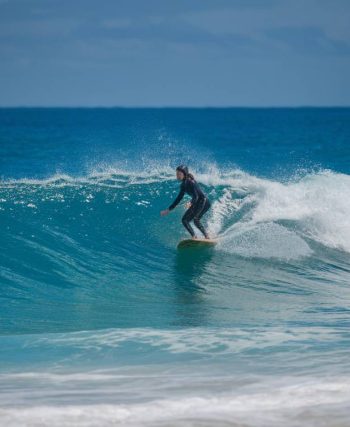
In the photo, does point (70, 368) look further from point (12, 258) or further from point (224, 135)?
point (224, 135)

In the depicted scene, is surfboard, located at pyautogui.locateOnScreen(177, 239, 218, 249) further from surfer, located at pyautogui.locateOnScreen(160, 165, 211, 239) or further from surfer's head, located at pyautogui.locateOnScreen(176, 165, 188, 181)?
surfer's head, located at pyautogui.locateOnScreen(176, 165, 188, 181)

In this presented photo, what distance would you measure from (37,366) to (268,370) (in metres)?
2.19

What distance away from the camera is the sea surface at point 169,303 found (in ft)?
22.3

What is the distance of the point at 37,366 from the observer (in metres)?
8.05

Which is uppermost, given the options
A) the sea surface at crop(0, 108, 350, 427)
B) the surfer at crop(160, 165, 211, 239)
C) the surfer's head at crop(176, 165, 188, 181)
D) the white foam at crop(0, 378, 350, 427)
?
the surfer's head at crop(176, 165, 188, 181)

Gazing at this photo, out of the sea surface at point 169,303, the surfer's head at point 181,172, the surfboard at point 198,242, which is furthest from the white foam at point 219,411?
the surfboard at point 198,242

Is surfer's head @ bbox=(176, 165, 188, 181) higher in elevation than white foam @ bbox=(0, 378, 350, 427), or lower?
higher

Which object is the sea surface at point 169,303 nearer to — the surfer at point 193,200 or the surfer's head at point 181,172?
the surfer at point 193,200

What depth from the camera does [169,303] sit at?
11.2 meters

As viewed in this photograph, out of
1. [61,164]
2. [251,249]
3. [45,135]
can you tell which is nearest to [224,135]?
[45,135]

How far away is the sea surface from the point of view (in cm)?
680

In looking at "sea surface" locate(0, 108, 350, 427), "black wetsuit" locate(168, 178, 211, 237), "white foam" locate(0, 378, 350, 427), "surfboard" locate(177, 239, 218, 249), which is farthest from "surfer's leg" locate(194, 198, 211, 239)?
"white foam" locate(0, 378, 350, 427)

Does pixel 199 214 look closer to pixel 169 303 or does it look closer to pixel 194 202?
pixel 194 202

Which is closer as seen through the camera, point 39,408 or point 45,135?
point 39,408
